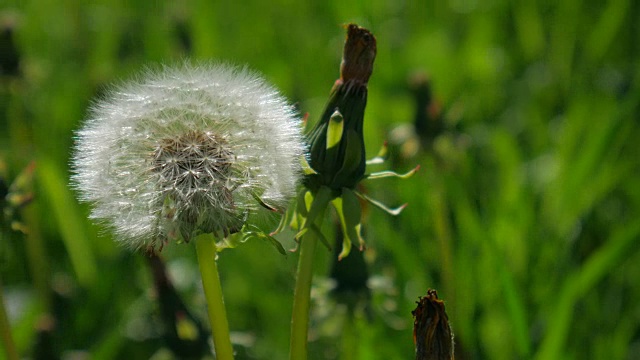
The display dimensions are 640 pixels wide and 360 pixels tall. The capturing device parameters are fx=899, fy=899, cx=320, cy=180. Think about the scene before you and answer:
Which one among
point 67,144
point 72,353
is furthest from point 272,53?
point 72,353

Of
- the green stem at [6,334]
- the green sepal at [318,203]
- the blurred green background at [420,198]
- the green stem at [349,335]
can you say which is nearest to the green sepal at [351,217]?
the green sepal at [318,203]

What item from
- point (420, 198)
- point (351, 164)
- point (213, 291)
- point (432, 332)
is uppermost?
point (420, 198)

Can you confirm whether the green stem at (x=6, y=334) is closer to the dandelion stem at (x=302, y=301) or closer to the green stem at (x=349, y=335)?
the dandelion stem at (x=302, y=301)

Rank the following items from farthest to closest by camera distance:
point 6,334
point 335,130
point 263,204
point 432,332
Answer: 1. point 6,334
2. point 335,130
3. point 263,204
4. point 432,332

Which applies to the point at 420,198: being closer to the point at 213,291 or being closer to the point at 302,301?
the point at 302,301

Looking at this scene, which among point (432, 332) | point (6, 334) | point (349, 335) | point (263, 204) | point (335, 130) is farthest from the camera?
point (349, 335)

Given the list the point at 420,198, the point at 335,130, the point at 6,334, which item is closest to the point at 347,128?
the point at 335,130

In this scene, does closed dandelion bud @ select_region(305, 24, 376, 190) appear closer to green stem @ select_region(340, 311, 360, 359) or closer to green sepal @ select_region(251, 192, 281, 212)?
green sepal @ select_region(251, 192, 281, 212)
